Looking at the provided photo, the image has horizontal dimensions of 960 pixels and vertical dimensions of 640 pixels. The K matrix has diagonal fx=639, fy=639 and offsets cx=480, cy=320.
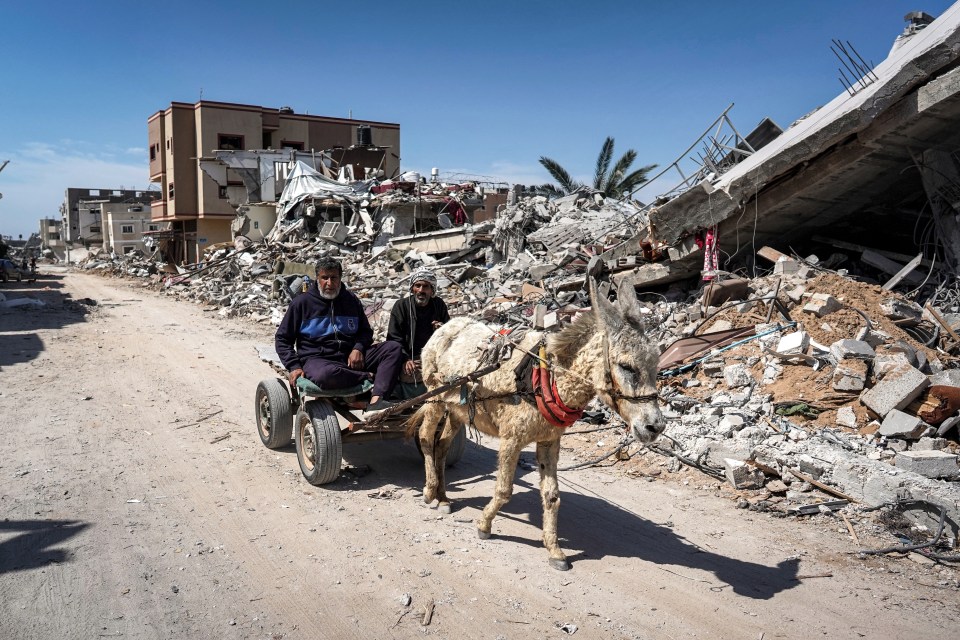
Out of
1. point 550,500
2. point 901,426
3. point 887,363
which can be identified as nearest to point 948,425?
point 901,426

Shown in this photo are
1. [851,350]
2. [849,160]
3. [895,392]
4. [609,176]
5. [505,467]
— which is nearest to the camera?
[505,467]

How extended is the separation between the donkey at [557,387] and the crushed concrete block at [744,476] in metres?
2.35

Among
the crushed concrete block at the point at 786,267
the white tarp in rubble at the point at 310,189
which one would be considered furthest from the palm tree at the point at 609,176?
the crushed concrete block at the point at 786,267

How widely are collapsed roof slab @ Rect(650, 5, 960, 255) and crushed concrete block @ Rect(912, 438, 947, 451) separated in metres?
4.83

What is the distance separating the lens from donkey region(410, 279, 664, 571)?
4027 millimetres

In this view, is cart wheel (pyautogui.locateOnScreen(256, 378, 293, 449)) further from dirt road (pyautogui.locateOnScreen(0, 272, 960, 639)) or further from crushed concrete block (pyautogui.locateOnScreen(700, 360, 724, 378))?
crushed concrete block (pyautogui.locateOnScreen(700, 360, 724, 378))

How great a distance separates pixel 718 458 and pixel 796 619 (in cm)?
268

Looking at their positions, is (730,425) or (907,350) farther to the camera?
(907,350)

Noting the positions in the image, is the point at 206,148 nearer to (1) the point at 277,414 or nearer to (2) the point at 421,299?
(1) the point at 277,414

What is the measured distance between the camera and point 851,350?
23.4 feet

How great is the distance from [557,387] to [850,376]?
13.9ft

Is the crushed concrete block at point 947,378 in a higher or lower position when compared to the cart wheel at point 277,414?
higher

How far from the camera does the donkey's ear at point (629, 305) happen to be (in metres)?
4.07

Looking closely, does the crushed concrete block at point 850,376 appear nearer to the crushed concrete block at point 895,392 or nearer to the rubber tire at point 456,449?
the crushed concrete block at point 895,392
